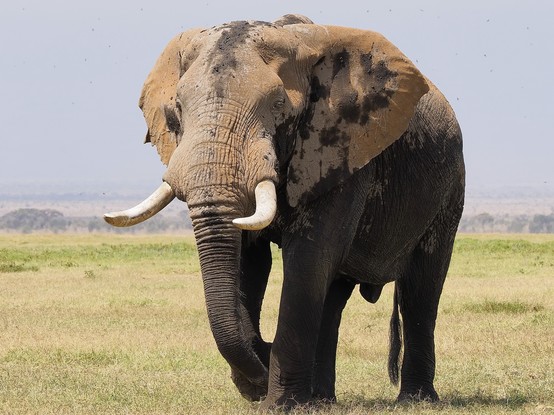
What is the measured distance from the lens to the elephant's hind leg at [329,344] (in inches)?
384

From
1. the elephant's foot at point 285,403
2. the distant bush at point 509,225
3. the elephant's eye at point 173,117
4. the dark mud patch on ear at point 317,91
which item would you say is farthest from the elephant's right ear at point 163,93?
the distant bush at point 509,225

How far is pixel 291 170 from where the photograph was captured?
8.43m

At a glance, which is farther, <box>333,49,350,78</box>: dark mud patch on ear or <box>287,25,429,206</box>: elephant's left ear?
<box>333,49,350,78</box>: dark mud patch on ear

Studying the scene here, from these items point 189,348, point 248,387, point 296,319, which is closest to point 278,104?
point 296,319

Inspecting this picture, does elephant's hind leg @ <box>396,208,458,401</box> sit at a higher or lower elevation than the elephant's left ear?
lower

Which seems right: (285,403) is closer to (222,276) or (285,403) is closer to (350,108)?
(222,276)

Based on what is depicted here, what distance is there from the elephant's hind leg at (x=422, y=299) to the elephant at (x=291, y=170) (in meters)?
0.42

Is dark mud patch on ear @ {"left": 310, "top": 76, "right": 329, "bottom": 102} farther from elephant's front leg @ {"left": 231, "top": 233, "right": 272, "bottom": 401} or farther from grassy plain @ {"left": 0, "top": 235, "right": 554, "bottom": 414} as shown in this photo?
grassy plain @ {"left": 0, "top": 235, "right": 554, "bottom": 414}

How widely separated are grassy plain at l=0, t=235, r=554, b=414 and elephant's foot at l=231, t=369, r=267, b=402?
12 centimetres

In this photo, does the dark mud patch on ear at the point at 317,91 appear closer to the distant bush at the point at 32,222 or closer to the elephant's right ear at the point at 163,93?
the elephant's right ear at the point at 163,93

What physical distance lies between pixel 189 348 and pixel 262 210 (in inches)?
265

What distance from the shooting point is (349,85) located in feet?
28.9

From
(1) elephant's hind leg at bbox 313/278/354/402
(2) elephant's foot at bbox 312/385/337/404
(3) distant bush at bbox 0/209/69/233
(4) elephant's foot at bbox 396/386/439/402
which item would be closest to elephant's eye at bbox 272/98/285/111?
(1) elephant's hind leg at bbox 313/278/354/402

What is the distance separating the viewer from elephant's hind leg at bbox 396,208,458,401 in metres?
10.5
